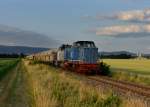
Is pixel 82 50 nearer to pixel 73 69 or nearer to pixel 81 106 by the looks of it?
pixel 73 69

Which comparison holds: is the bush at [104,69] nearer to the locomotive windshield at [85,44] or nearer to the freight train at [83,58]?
the freight train at [83,58]

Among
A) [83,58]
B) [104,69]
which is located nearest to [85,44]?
[83,58]

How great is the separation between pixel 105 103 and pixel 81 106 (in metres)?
1.23

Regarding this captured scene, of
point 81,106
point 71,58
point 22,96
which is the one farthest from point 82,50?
point 81,106

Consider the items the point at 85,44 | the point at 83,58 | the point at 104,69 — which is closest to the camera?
the point at 104,69

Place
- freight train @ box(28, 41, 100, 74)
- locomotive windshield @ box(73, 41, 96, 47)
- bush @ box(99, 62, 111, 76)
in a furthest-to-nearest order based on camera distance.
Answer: locomotive windshield @ box(73, 41, 96, 47) < bush @ box(99, 62, 111, 76) < freight train @ box(28, 41, 100, 74)

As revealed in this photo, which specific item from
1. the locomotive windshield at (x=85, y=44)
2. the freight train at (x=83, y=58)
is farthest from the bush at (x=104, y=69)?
the locomotive windshield at (x=85, y=44)

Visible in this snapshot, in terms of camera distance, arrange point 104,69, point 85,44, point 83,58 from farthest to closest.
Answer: point 85,44 → point 83,58 → point 104,69

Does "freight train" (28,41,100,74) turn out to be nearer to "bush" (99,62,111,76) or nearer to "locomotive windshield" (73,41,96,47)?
"locomotive windshield" (73,41,96,47)

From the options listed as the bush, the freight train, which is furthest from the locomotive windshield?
the bush

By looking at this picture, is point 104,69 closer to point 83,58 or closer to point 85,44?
point 83,58

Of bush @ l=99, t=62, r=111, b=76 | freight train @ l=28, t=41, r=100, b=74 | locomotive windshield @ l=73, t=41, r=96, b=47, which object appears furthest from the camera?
locomotive windshield @ l=73, t=41, r=96, b=47

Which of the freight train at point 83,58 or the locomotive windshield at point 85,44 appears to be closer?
the freight train at point 83,58

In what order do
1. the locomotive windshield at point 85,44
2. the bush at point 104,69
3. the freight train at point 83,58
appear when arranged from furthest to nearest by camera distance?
the locomotive windshield at point 85,44 < the bush at point 104,69 < the freight train at point 83,58
